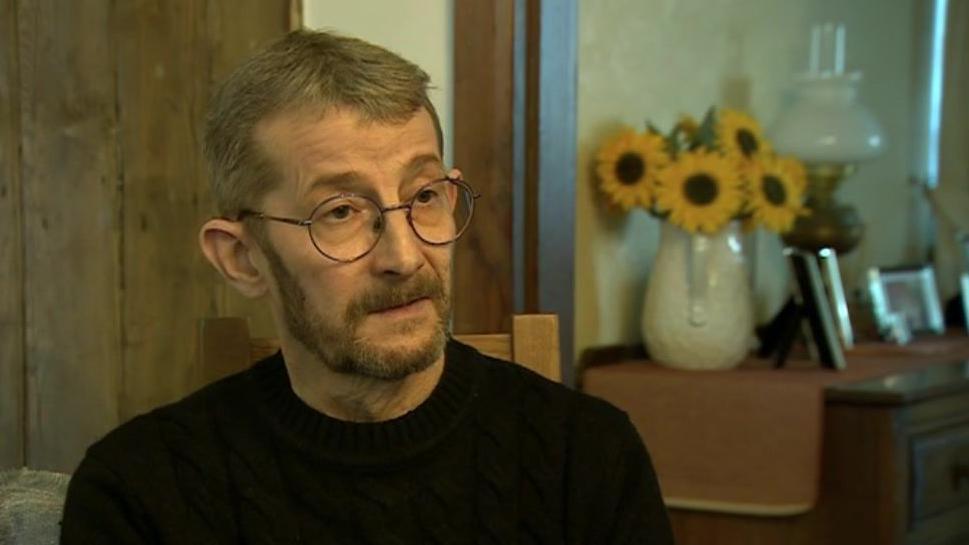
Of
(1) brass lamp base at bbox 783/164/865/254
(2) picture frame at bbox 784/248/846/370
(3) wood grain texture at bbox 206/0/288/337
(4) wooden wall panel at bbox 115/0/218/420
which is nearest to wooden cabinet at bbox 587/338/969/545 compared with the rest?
(2) picture frame at bbox 784/248/846/370

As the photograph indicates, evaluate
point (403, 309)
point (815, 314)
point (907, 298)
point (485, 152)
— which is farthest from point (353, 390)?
point (907, 298)

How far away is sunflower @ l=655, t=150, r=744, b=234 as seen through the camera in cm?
243

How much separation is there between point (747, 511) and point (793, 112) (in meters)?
0.95

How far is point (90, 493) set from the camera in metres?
1.30

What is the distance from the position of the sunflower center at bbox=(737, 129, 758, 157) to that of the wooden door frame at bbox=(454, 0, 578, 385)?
449 mm

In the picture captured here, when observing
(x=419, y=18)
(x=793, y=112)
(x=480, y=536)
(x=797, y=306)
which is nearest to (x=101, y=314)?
(x=419, y=18)

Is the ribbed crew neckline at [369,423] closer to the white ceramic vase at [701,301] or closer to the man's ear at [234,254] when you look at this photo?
the man's ear at [234,254]

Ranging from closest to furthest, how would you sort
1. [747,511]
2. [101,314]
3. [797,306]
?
[101,314], [747,511], [797,306]

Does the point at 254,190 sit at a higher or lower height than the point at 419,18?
lower

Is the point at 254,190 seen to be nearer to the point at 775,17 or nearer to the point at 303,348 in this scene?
the point at 303,348

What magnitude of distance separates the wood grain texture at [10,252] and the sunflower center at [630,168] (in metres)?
1.06

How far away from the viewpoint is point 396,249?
1251 mm

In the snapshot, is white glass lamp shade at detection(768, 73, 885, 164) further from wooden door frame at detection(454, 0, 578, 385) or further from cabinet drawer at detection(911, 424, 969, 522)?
wooden door frame at detection(454, 0, 578, 385)

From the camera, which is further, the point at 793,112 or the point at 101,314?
the point at 793,112
